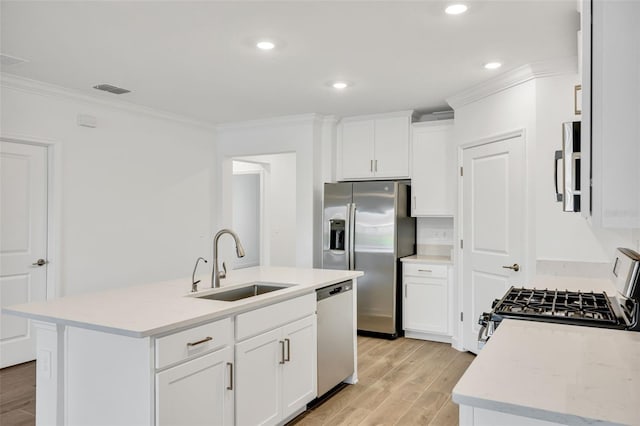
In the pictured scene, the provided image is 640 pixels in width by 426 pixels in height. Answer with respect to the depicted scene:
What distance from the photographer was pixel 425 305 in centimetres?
486

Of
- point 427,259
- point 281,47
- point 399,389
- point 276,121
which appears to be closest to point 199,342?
point 399,389

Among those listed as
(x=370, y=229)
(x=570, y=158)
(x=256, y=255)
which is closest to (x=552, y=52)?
(x=570, y=158)

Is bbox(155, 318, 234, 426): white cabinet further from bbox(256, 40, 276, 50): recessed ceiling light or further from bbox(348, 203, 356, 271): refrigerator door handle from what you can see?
bbox(348, 203, 356, 271): refrigerator door handle

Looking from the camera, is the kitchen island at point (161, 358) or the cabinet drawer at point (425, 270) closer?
the kitchen island at point (161, 358)

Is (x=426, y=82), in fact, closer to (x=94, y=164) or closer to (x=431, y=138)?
(x=431, y=138)

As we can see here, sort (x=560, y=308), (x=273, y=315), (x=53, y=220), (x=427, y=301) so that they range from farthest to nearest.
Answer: (x=427, y=301), (x=53, y=220), (x=273, y=315), (x=560, y=308)

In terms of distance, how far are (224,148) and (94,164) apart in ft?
5.85

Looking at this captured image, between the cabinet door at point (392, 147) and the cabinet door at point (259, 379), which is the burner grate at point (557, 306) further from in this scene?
the cabinet door at point (392, 147)

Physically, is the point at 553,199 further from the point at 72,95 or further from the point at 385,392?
the point at 72,95

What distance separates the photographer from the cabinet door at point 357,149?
5.33 m

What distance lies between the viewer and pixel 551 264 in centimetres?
355

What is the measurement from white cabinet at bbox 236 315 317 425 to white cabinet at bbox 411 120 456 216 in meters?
2.42

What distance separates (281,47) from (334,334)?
6.73 ft

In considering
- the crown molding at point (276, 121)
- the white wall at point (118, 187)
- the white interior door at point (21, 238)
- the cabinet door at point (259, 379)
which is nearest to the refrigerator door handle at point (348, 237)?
the crown molding at point (276, 121)
